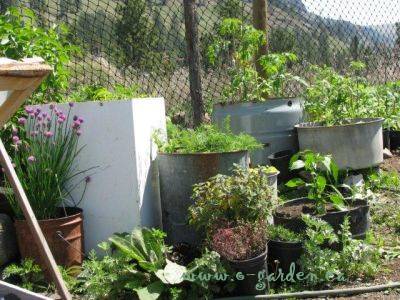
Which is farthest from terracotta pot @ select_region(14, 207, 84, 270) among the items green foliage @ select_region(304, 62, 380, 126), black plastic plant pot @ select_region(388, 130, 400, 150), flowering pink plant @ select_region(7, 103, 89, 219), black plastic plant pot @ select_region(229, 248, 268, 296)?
black plastic plant pot @ select_region(388, 130, 400, 150)

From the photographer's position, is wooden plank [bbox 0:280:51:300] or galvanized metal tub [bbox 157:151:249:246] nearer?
wooden plank [bbox 0:280:51:300]

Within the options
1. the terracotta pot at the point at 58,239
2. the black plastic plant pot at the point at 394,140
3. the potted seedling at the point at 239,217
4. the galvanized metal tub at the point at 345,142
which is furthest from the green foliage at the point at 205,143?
the black plastic plant pot at the point at 394,140

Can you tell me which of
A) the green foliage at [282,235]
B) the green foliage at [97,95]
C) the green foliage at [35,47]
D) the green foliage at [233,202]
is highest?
the green foliage at [35,47]

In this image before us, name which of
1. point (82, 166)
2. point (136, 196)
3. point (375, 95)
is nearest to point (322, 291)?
point (136, 196)

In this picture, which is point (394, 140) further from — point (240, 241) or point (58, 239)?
point (58, 239)

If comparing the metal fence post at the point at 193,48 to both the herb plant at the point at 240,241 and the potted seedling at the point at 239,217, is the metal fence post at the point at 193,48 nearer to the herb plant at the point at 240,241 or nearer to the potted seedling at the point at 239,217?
the potted seedling at the point at 239,217

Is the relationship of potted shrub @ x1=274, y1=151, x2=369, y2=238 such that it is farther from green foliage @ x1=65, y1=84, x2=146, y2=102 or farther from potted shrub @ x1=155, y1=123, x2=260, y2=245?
green foliage @ x1=65, y1=84, x2=146, y2=102

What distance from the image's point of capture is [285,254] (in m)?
3.08

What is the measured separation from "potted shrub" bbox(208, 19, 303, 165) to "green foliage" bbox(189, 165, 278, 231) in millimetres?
1863

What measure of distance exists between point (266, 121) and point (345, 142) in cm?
71

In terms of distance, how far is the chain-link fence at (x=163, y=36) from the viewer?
482cm

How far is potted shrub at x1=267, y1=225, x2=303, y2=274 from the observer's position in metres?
3.07

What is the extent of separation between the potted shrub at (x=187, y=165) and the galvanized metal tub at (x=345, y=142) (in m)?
1.30

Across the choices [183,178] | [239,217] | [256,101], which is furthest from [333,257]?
[256,101]
